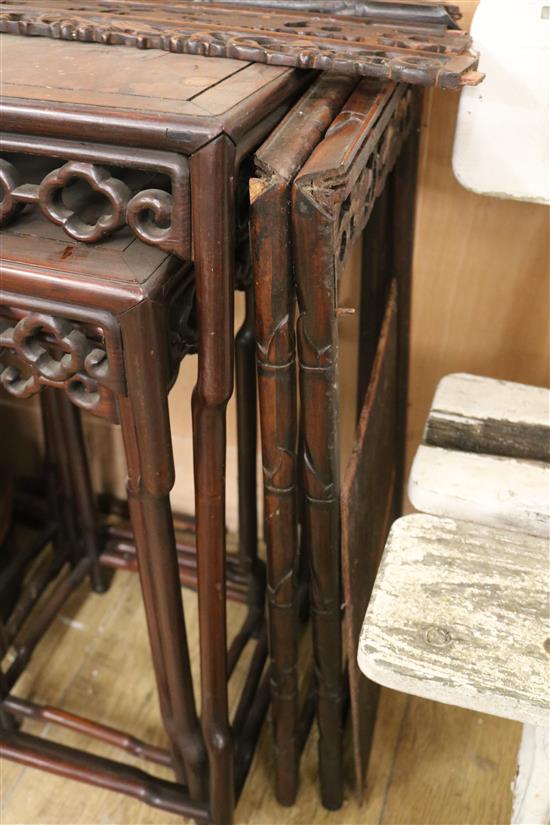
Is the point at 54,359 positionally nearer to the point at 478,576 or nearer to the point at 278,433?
the point at 278,433

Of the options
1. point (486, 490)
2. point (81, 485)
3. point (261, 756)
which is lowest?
point (261, 756)

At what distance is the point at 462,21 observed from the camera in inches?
34.1

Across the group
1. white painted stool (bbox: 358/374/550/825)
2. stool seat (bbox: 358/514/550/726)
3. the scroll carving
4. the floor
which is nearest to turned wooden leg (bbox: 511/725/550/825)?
white painted stool (bbox: 358/374/550/825)

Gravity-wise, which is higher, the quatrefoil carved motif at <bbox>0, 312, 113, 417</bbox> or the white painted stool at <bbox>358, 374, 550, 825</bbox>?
the quatrefoil carved motif at <bbox>0, 312, 113, 417</bbox>

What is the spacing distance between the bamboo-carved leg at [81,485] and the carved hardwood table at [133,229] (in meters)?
0.46

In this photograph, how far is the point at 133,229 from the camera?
56 cm

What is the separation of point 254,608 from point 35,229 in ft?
2.40

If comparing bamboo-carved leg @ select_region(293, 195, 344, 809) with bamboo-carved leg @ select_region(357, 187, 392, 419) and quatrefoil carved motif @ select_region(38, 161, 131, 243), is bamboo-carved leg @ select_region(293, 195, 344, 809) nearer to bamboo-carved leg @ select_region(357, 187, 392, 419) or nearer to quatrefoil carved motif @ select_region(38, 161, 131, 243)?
quatrefoil carved motif @ select_region(38, 161, 131, 243)

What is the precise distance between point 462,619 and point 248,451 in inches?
15.9

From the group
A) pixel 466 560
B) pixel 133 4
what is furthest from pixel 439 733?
pixel 133 4

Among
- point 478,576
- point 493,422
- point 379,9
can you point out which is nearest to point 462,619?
point 478,576

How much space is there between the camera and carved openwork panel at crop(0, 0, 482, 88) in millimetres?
650

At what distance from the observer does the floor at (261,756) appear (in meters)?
1.01

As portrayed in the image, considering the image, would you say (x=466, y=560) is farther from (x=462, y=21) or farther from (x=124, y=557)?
(x=124, y=557)
